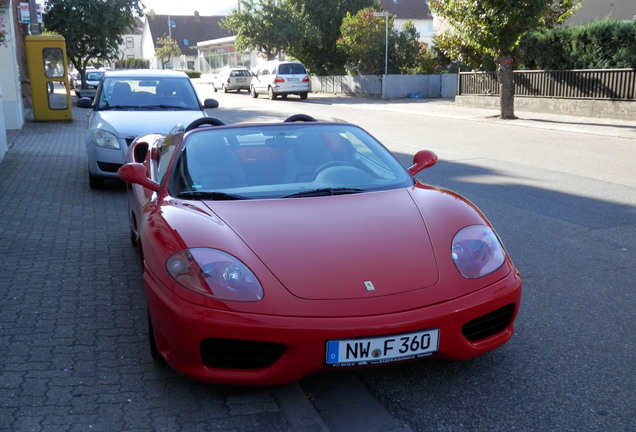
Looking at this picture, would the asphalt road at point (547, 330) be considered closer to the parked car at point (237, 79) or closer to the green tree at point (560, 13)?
the green tree at point (560, 13)

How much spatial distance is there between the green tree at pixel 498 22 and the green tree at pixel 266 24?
2014 centimetres

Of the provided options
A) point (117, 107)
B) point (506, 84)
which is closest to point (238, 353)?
point (117, 107)

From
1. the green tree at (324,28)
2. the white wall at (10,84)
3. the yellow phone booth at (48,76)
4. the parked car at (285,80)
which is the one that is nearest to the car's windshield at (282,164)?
the white wall at (10,84)

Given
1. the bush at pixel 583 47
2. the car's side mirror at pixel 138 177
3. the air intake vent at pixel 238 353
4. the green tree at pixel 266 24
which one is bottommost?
the air intake vent at pixel 238 353

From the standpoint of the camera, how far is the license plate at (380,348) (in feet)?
9.65

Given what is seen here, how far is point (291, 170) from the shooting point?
14.0 ft

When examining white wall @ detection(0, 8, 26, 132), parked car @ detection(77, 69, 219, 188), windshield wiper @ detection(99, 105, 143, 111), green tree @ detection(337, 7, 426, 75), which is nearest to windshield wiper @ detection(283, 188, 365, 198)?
parked car @ detection(77, 69, 219, 188)

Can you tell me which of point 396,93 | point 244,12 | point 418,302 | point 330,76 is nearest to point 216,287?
point 418,302

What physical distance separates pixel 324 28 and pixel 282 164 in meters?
37.9

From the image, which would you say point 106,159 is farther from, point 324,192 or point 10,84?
point 10,84

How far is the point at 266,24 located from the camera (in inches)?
1563

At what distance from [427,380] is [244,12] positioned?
4051cm

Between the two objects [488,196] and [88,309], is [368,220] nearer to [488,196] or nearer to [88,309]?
[88,309]

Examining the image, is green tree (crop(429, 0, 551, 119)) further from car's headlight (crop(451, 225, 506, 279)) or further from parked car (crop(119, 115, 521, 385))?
car's headlight (crop(451, 225, 506, 279))
